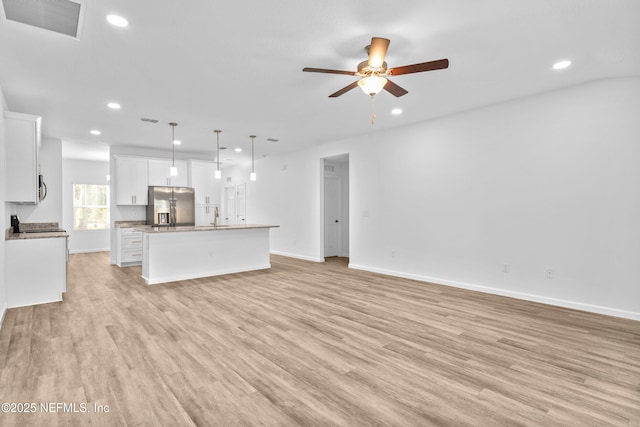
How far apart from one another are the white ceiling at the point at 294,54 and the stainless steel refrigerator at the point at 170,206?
261 cm

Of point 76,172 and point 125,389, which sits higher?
point 76,172

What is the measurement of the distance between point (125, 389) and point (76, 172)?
31.9ft

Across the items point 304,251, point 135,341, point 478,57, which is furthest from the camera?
point 304,251

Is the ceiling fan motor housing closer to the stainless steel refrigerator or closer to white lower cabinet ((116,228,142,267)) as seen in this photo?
the stainless steel refrigerator

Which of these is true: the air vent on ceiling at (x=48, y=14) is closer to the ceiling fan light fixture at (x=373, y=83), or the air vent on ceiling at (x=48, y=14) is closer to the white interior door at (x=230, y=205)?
the ceiling fan light fixture at (x=373, y=83)

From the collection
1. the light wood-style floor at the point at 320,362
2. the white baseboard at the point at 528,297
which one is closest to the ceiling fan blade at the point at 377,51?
the light wood-style floor at the point at 320,362

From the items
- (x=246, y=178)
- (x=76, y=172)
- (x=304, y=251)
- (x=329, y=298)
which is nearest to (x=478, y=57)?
(x=329, y=298)

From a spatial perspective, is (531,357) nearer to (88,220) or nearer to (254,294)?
(254,294)

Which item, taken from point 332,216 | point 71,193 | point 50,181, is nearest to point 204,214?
point 50,181

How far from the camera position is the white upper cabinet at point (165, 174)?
25.4 feet

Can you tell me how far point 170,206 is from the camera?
7.62m

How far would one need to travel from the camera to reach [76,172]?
369 inches

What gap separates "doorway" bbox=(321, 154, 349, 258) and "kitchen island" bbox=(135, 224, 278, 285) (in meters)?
2.21

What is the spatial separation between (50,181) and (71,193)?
121 inches
